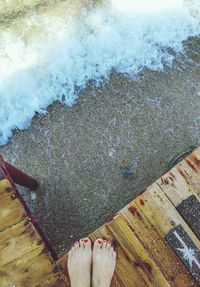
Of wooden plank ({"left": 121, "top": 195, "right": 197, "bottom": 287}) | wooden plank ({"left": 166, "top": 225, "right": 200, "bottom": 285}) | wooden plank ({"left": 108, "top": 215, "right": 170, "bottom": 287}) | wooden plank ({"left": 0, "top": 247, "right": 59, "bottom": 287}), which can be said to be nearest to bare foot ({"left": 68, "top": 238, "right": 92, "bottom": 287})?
wooden plank ({"left": 0, "top": 247, "right": 59, "bottom": 287})

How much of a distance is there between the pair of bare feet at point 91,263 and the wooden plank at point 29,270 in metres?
0.19

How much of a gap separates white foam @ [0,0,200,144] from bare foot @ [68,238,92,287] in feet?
4.21

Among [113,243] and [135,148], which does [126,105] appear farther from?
[113,243]

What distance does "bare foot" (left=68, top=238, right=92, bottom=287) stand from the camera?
296 centimetres

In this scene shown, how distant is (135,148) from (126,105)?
0.40 metres

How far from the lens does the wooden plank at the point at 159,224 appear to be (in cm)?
299

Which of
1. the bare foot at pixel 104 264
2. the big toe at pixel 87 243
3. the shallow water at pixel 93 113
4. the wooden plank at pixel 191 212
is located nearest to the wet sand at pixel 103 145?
the shallow water at pixel 93 113

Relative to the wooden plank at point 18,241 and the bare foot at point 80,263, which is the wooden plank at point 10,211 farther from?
the bare foot at point 80,263

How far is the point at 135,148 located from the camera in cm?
375

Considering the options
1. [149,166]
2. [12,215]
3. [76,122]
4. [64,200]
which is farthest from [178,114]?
[12,215]

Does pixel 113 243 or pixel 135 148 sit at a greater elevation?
pixel 135 148

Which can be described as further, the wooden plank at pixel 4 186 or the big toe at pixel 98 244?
the big toe at pixel 98 244

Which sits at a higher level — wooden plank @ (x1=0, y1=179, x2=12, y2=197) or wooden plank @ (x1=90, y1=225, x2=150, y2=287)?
wooden plank @ (x1=0, y1=179, x2=12, y2=197)

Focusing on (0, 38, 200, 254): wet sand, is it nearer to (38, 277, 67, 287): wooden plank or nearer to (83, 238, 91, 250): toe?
(83, 238, 91, 250): toe
